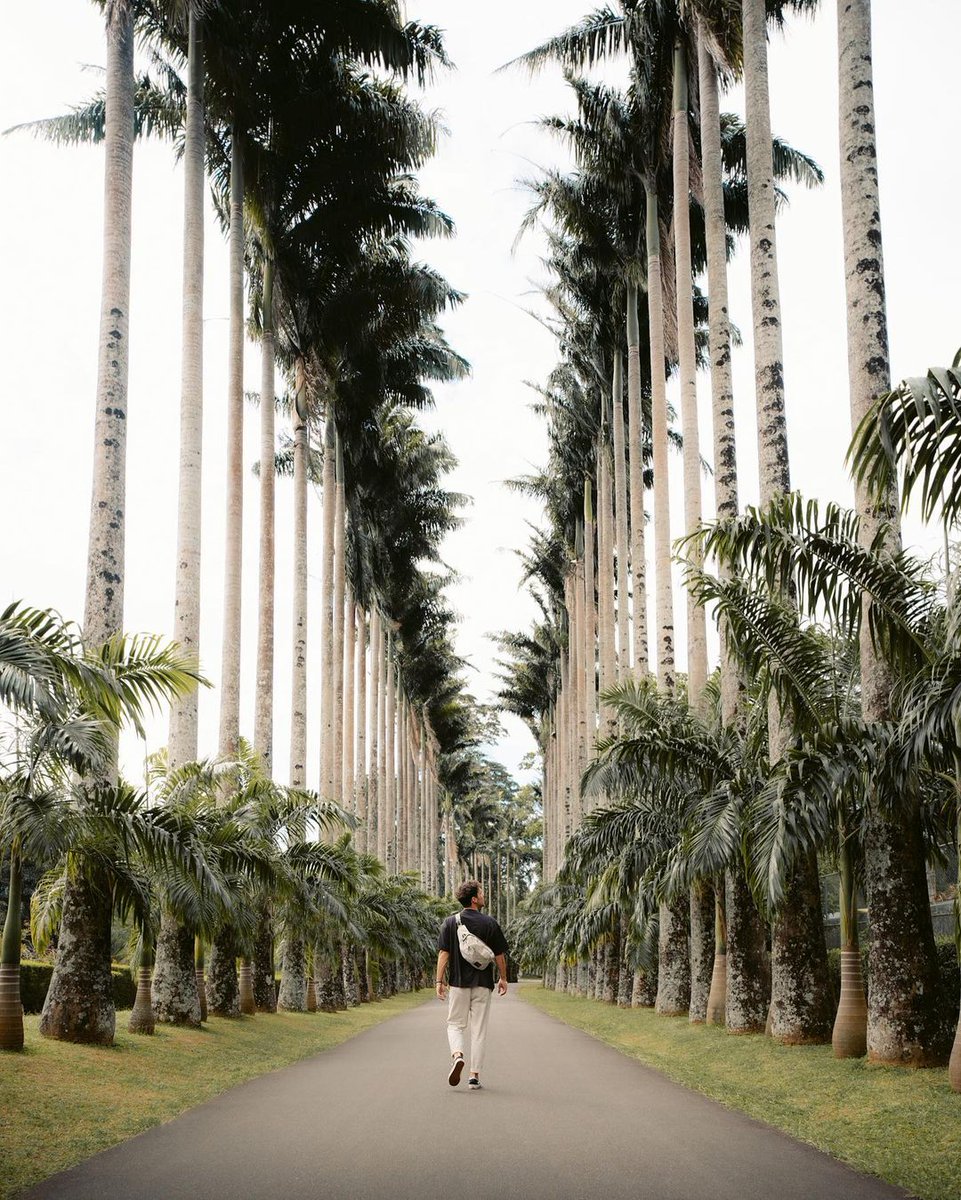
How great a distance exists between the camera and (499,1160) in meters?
6.19

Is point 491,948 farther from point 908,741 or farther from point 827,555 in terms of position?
point 827,555

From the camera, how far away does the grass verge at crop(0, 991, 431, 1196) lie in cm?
667

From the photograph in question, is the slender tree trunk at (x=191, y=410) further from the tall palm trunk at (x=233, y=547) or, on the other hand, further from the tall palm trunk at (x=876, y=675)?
the tall palm trunk at (x=876, y=675)

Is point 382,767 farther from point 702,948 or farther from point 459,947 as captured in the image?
point 459,947

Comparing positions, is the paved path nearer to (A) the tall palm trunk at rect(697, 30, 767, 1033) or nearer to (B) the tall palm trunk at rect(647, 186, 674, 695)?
(A) the tall palm trunk at rect(697, 30, 767, 1033)

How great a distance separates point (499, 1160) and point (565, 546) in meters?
43.5

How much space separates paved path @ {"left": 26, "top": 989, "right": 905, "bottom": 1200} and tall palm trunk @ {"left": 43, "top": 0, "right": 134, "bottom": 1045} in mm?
2401

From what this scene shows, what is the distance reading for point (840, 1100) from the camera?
9094 millimetres

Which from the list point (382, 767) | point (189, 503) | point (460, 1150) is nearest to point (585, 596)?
point (382, 767)

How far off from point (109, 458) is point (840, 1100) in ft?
34.9

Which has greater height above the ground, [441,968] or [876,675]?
[876,675]

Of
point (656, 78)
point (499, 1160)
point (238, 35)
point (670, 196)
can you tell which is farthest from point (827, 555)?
point (670, 196)

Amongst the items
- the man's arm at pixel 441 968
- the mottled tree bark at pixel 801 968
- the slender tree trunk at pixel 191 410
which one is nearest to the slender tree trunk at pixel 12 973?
the man's arm at pixel 441 968

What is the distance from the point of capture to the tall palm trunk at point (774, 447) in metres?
13.0
